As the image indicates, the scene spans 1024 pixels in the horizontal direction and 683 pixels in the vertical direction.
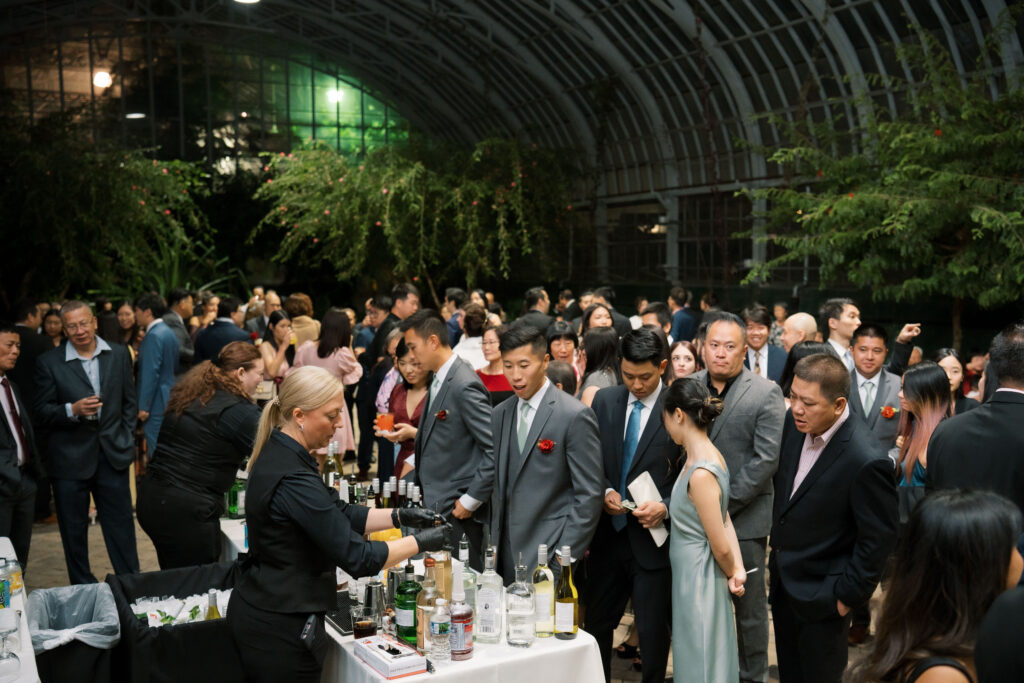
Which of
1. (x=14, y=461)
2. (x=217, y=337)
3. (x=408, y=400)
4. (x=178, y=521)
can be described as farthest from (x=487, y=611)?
(x=217, y=337)

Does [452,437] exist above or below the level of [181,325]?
below

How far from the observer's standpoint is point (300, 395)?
116 inches

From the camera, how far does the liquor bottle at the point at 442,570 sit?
3.20m

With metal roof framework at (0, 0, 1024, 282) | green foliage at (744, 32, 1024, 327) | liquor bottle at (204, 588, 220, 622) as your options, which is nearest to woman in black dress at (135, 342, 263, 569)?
liquor bottle at (204, 588, 220, 622)

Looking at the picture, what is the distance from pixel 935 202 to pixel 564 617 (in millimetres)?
6707

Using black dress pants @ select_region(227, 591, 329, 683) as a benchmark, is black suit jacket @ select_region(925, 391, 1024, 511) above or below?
above

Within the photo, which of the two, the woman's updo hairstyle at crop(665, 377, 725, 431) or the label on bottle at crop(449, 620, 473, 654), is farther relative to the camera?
the woman's updo hairstyle at crop(665, 377, 725, 431)

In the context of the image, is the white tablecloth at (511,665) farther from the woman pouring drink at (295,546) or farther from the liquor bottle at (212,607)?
the liquor bottle at (212,607)

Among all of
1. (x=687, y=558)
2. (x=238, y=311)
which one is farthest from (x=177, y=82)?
(x=687, y=558)

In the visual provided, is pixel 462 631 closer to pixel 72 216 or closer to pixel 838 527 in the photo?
pixel 838 527

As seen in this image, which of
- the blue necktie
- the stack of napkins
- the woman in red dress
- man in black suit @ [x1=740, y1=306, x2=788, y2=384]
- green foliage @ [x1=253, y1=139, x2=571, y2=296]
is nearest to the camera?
the stack of napkins

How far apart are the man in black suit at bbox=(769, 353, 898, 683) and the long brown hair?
8.68ft

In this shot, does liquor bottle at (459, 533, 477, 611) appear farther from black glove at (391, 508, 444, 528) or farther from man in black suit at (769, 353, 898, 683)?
man in black suit at (769, 353, 898, 683)

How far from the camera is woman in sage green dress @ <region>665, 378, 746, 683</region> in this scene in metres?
3.31
